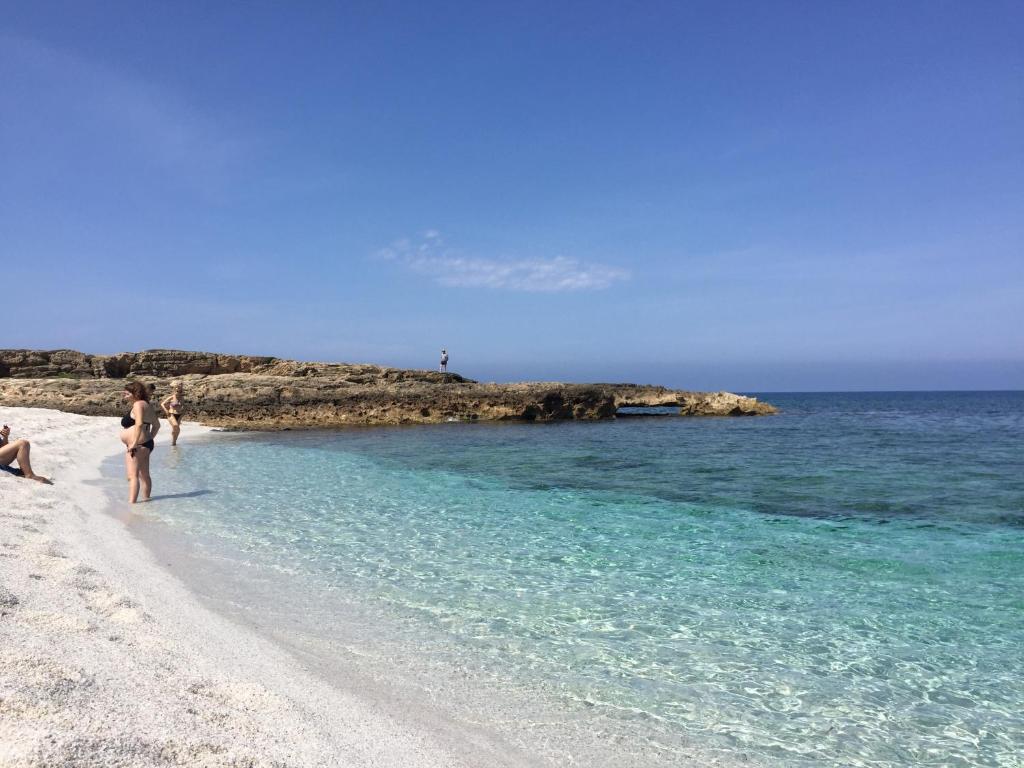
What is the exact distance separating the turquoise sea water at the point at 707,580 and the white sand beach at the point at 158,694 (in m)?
1.06

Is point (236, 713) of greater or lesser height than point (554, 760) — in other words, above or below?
above

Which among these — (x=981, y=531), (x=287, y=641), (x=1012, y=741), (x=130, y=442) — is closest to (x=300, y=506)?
(x=130, y=442)

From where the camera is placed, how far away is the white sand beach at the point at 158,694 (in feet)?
8.25

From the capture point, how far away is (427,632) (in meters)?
4.81

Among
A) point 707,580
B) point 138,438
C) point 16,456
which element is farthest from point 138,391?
point 707,580

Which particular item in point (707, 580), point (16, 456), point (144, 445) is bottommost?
point (707, 580)

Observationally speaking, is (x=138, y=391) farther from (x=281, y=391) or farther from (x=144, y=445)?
(x=281, y=391)

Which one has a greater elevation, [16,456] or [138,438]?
[138,438]

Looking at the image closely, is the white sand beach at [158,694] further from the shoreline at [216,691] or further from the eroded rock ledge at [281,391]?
the eroded rock ledge at [281,391]

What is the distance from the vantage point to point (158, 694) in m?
3.09

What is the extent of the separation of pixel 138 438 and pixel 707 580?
8546mm

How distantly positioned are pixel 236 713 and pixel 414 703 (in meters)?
1.01

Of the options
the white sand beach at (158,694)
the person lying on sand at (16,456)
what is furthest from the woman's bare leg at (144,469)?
the white sand beach at (158,694)

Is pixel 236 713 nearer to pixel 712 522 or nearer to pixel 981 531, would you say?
pixel 712 522
